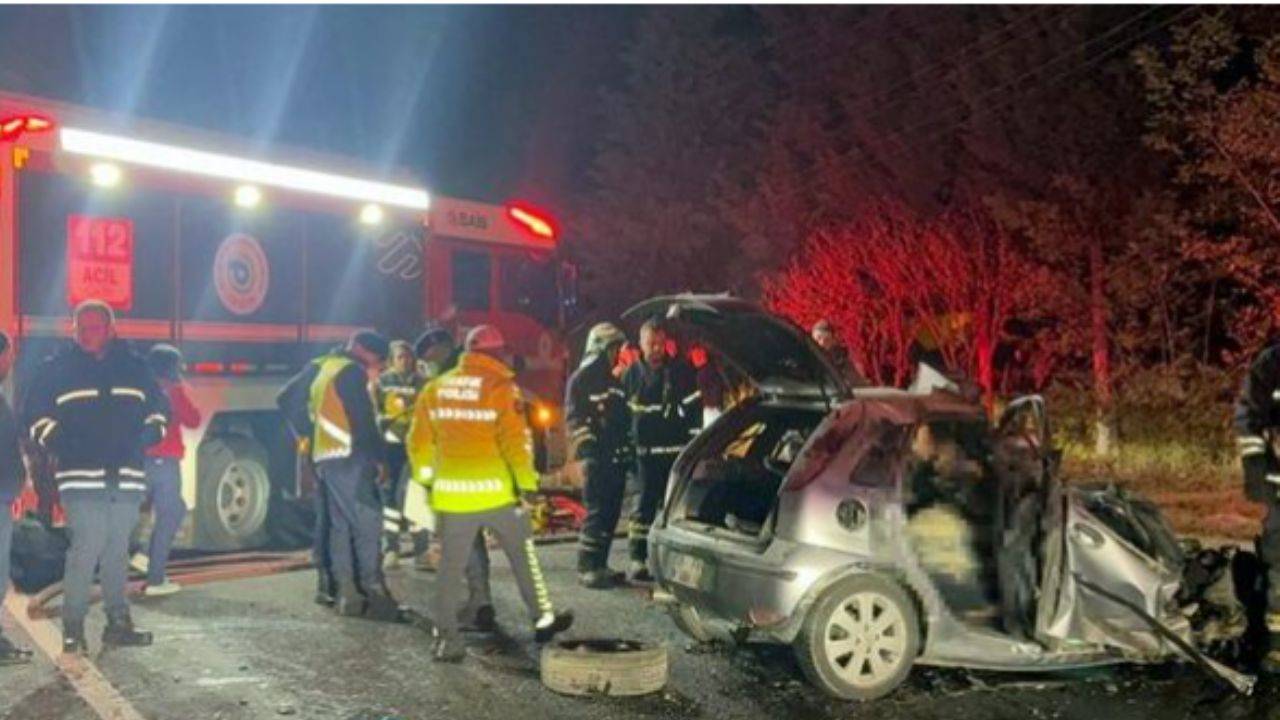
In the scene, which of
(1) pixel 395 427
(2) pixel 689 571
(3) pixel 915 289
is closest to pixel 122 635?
(1) pixel 395 427

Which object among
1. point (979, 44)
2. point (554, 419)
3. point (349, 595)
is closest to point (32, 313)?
point (349, 595)

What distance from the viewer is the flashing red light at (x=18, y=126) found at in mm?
9242

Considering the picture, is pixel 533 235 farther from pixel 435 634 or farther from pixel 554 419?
pixel 435 634

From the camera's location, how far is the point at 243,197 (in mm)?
11148

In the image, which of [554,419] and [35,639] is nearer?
[35,639]

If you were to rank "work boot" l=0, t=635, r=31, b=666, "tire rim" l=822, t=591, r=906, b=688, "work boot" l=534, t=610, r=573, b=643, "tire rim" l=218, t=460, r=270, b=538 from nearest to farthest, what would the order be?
"tire rim" l=822, t=591, r=906, b=688
"work boot" l=0, t=635, r=31, b=666
"work boot" l=534, t=610, r=573, b=643
"tire rim" l=218, t=460, r=270, b=538

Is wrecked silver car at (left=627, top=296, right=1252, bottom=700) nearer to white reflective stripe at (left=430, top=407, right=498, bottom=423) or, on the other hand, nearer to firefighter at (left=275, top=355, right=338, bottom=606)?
white reflective stripe at (left=430, top=407, right=498, bottom=423)

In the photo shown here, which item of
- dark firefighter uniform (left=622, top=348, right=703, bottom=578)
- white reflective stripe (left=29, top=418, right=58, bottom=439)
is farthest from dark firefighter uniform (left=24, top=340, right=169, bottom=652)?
dark firefighter uniform (left=622, top=348, right=703, bottom=578)

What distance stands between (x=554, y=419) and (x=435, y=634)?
306 inches

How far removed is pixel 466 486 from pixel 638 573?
8.70 feet

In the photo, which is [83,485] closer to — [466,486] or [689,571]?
[466,486]

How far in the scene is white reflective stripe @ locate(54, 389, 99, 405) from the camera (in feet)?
22.9

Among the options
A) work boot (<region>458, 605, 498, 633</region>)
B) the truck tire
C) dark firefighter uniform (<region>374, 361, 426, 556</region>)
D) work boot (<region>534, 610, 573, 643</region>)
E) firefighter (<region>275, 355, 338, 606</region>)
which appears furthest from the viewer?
the truck tire

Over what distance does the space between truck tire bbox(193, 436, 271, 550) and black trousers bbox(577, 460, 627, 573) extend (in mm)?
3221
